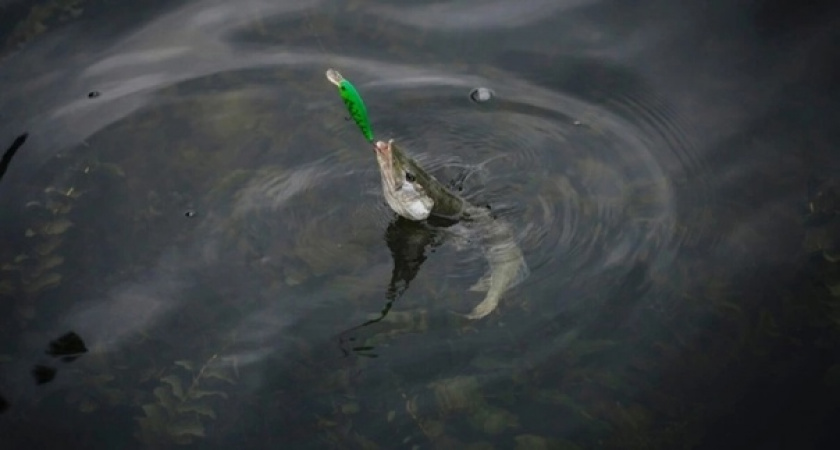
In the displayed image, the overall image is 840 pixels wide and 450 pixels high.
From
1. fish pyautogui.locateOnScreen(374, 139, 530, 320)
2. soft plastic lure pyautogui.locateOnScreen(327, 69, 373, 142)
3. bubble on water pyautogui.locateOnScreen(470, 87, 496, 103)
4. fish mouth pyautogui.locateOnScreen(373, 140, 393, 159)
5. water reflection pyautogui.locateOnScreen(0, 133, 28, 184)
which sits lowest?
fish pyautogui.locateOnScreen(374, 139, 530, 320)

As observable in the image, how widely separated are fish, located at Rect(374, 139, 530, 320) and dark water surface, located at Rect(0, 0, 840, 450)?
0.09 meters

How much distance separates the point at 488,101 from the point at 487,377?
2.03m

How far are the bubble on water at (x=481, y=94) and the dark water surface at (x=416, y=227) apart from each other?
0.14ft

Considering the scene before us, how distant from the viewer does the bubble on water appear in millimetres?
5160

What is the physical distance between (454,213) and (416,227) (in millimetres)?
235

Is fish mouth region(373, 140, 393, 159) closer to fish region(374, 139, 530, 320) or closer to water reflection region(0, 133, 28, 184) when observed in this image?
fish region(374, 139, 530, 320)

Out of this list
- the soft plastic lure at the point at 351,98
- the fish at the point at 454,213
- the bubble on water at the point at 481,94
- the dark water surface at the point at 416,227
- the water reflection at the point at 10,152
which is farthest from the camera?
the bubble on water at the point at 481,94

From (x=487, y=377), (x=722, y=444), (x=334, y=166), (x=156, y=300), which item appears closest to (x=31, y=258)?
(x=156, y=300)

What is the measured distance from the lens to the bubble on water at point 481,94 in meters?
5.16

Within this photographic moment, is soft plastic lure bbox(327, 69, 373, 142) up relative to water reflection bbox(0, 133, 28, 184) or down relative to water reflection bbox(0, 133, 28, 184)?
up

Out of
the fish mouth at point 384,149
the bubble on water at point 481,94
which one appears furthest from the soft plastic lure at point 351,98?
the bubble on water at point 481,94

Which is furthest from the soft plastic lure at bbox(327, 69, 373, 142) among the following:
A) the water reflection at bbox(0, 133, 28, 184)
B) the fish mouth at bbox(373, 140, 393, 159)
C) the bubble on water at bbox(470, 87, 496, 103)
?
the water reflection at bbox(0, 133, 28, 184)

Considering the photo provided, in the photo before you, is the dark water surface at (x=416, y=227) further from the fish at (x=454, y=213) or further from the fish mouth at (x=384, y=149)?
the fish mouth at (x=384, y=149)

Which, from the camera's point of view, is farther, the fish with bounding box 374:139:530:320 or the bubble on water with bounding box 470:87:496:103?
the bubble on water with bounding box 470:87:496:103
